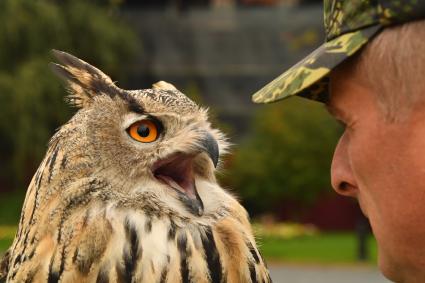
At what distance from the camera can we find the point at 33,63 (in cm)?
2050

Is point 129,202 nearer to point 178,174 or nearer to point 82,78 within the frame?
point 178,174

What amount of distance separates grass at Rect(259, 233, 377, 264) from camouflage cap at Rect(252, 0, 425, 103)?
14.7m

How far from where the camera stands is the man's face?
136 cm

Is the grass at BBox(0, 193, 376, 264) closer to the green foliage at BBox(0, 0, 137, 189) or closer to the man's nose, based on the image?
the green foliage at BBox(0, 0, 137, 189)

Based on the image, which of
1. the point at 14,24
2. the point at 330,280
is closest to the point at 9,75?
the point at 14,24

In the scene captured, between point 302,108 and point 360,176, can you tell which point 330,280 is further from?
point 360,176

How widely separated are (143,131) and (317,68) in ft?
4.03

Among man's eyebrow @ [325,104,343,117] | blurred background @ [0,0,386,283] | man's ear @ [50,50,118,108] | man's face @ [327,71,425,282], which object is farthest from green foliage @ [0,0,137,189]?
man's face @ [327,71,425,282]

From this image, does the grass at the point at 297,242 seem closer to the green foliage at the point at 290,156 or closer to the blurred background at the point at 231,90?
the blurred background at the point at 231,90

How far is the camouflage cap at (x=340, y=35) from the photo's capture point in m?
1.36

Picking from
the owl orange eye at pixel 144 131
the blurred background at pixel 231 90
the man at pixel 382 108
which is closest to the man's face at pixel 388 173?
the man at pixel 382 108

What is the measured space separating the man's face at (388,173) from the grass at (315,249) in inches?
578

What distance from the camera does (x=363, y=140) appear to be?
1.43 meters

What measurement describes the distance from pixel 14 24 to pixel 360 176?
1938 cm
